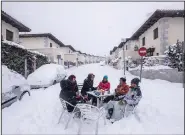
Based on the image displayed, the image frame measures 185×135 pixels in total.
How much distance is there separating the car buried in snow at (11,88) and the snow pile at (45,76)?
14.5 feet

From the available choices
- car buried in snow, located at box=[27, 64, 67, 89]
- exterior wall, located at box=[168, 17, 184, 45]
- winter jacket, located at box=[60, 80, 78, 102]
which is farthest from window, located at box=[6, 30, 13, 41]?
winter jacket, located at box=[60, 80, 78, 102]

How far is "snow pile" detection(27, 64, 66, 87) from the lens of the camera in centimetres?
1270

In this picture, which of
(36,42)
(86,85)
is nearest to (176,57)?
(86,85)

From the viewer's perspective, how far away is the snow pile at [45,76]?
12.7 metres

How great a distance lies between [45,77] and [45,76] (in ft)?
0.46

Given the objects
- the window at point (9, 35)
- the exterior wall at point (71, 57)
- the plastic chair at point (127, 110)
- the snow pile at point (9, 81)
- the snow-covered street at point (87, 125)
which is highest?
the window at point (9, 35)

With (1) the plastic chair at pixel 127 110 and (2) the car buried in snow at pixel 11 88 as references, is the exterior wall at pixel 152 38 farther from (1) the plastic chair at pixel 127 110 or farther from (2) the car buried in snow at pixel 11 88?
(2) the car buried in snow at pixel 11 88

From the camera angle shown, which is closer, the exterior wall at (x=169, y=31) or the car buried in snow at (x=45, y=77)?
the car buried in snow at (x=45, y=77)

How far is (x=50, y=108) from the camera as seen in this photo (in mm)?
7449

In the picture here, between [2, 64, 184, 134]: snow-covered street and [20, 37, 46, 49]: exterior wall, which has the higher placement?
[20, 37, 46, 49]: exterior wall

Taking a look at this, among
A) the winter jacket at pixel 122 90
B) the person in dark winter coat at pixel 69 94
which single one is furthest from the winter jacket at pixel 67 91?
the winter jacket at pixel 122 90

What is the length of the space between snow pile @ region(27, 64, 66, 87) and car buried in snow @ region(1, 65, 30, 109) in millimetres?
4415

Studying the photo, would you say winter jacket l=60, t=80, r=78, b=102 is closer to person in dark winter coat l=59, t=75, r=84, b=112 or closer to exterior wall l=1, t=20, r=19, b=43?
person in dark winter coat l=59, t=75, r=84, b=112

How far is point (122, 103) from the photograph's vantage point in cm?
610
